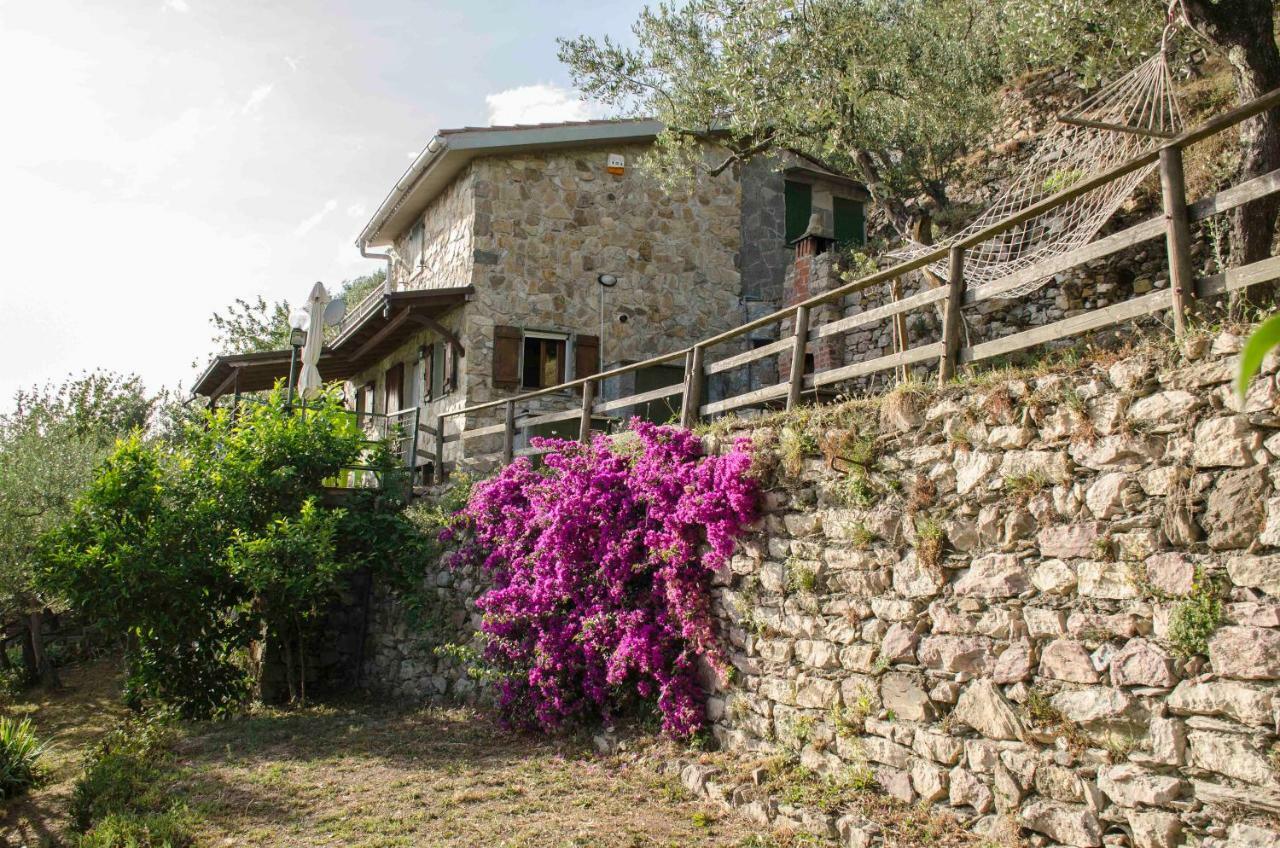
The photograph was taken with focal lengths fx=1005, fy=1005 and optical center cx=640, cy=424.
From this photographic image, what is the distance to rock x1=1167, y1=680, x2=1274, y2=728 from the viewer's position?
14.0ft

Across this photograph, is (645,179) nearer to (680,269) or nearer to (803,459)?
(680,269)

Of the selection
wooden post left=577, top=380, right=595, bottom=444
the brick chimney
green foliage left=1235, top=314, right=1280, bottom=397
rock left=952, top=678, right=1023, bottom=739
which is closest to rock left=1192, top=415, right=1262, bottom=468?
rock left=952, top=678, right=1023, bottom=739

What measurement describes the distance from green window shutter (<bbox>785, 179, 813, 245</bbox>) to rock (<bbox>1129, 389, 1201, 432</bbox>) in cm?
1321

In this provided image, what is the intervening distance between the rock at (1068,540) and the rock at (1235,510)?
0.59m

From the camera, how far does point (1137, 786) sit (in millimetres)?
4688

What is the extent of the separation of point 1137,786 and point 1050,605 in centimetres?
97

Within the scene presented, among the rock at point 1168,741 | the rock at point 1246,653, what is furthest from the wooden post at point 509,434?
the rock at point 1246,653

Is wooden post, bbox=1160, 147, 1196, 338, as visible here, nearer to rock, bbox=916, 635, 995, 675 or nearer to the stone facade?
the stone facade

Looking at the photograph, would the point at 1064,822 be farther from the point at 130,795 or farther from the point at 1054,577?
the point at 130,795

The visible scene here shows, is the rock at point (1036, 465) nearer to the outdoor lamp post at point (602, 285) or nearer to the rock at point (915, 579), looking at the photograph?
the rock at point (915, 579)

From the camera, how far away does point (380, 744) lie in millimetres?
9836

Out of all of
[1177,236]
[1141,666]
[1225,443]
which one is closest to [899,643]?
[1141,666]

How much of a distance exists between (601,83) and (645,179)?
1726mm

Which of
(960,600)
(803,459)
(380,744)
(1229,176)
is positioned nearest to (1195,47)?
(1229,176)
